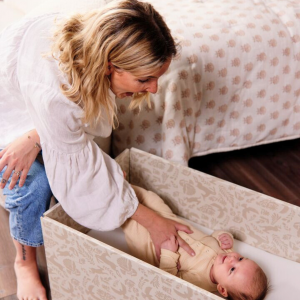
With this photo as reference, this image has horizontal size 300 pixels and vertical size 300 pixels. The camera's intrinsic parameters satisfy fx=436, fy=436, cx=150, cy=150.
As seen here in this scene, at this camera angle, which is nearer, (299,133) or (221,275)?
(221,275)

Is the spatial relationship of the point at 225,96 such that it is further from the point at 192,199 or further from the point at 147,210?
the point at 147,210

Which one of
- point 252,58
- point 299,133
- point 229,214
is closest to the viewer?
point 229,214

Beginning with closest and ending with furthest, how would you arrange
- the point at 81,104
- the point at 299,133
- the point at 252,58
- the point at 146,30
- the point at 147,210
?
the point at 146,30, the point at 81,104, the point at 147,210, the point at 252,58, the point at 299,133

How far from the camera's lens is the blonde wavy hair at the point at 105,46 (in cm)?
98

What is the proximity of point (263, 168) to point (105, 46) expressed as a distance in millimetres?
1098

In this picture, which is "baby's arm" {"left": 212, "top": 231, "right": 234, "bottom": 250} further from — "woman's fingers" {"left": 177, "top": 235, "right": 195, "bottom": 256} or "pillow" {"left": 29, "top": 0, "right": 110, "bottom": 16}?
"pillow" {"left": 29, "top": 0, "right": 110, "bottom": 16}

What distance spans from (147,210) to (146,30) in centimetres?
51

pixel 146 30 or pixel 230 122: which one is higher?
pixel 146 30

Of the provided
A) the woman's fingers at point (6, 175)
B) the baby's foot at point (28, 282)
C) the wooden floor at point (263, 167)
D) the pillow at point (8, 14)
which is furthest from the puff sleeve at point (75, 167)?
the pillow at point (8, 14)

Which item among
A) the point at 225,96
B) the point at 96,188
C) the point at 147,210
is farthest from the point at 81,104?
the point at 225,96

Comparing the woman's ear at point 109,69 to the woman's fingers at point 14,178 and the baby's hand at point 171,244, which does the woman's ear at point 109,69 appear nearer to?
the woman's fingers at point 14,178

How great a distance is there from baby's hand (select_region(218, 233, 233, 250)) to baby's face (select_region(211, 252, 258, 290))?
0.05 m

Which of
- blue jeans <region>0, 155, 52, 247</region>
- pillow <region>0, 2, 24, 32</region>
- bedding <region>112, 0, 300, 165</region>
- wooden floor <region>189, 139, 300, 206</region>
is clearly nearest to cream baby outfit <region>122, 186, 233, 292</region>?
blue jeans <region>0, 155, 52, 247</region>

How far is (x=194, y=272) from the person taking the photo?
1215 mm
